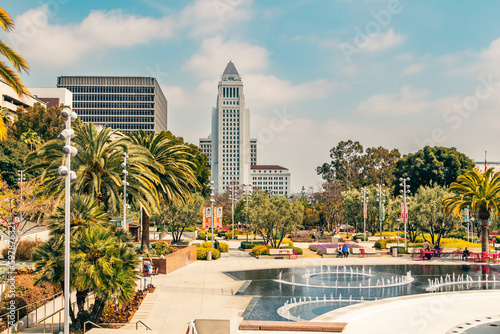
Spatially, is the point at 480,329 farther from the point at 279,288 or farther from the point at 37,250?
the point at 37,250

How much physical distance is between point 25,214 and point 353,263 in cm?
2614

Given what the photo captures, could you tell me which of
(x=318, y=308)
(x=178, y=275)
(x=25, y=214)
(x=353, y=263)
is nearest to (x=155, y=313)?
(x=318, y=308)

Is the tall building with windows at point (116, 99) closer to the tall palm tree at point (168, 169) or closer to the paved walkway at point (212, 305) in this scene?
the tall palm tree at point (168, 169)

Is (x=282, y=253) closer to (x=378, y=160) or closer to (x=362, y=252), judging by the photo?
(x=362, y=252)

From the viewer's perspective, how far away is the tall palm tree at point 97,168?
95.4 ft

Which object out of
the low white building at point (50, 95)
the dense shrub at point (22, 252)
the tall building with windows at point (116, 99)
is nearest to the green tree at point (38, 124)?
the dense shrub at point (22, 252)

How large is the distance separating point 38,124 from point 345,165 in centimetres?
7700

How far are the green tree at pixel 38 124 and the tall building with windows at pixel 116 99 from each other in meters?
104

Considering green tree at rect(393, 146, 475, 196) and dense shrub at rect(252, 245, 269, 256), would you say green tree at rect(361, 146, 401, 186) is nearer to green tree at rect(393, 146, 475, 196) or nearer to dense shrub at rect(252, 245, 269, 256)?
green tree at rect(393, 146, 475, 196)

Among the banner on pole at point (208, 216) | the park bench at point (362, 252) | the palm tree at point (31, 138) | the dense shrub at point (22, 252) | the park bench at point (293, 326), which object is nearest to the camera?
the park bench at point (293, 326)

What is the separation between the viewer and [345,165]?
117500 millimetres

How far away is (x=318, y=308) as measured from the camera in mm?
21484

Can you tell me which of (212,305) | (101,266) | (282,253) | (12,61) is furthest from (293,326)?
(282,253)

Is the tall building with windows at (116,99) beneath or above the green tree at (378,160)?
above
